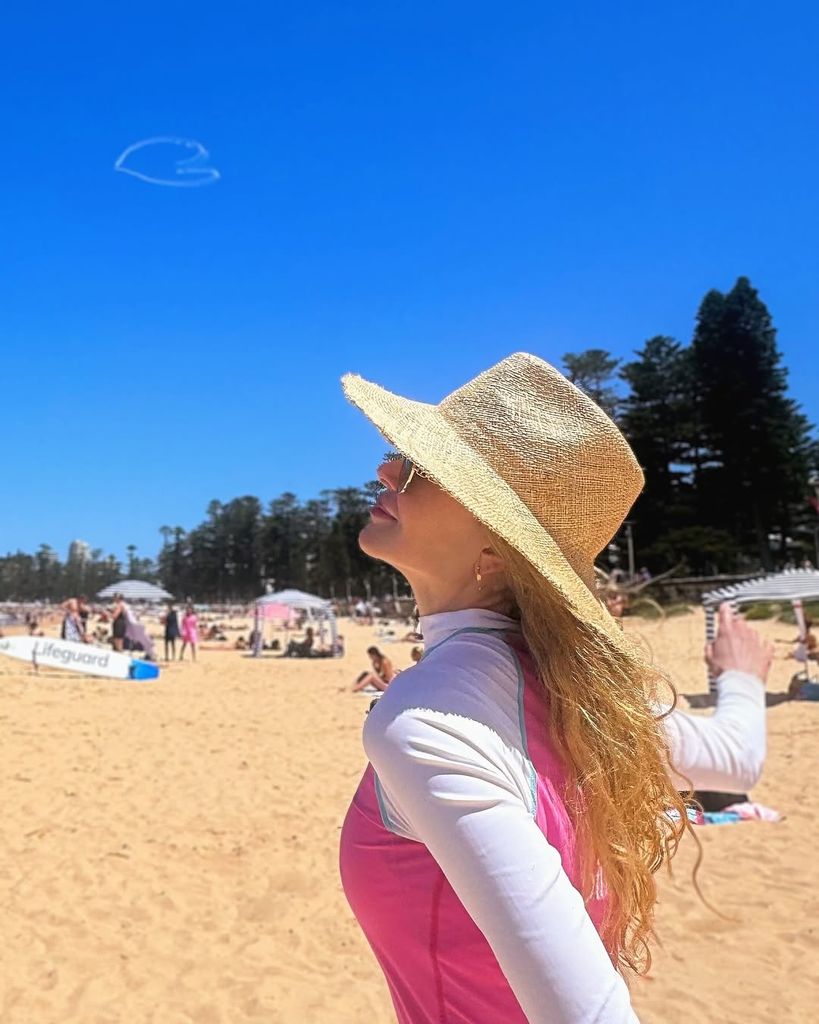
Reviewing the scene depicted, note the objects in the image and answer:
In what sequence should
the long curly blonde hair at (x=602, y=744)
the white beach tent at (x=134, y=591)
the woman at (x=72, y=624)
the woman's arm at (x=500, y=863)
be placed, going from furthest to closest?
the white beach tent at (x=134, y=591)
the woman at (x=72, y=624)
the long curly blonde hair at (x=602, y=744)
the woman's arm at (x=500, y=863)

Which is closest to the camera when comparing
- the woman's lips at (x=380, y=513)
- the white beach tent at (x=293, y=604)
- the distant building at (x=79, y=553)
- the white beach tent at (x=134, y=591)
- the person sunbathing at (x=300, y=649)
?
the woman's lips at (x=380, y=513)

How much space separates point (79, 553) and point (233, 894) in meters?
155

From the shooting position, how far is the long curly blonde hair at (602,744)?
3.40 ft

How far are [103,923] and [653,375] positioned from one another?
49.0m

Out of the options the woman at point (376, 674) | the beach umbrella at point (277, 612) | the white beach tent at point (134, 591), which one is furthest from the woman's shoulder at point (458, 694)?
the white beach tent at point (134, 591)

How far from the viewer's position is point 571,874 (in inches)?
40.1

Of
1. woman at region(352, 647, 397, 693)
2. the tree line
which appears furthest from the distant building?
woman at region(352, 647, 397, 693)

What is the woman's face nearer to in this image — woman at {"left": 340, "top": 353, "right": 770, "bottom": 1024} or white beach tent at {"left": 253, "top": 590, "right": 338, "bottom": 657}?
woman at {"left": 340, "top": 353, "right": 770, "bottom": 1024}

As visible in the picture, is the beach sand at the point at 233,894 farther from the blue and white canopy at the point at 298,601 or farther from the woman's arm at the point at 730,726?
the blue and white canopy at the point at 298,601

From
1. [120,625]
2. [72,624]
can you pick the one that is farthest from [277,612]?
[72,624]

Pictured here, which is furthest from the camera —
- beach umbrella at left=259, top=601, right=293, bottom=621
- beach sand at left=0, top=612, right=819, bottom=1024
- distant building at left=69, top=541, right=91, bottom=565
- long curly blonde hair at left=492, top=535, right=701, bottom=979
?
distant building at left=69, top=541, right=91, bottom=565

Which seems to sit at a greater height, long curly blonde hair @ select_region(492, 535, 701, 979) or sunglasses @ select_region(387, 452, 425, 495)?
sunglasses @ select_region(387, 452, 425, 495)

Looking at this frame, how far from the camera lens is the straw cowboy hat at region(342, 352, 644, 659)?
3.71ft

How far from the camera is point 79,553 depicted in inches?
5851
